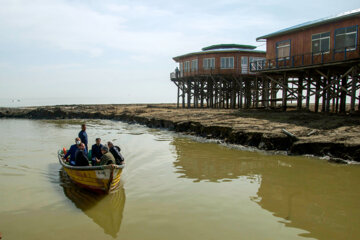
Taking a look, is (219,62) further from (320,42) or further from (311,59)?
(320,42)

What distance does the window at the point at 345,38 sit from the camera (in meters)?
19.2

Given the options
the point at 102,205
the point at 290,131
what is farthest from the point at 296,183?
the point at 102,205

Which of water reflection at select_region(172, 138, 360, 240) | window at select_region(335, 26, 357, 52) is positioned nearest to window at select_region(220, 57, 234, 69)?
window at select_region(335, 26, 357, 52)

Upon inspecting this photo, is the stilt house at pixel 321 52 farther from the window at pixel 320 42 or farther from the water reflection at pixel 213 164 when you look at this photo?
the water reflection at pixel 213 164

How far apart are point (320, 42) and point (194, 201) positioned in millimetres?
18309

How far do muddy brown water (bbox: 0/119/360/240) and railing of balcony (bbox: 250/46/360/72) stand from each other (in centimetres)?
1046

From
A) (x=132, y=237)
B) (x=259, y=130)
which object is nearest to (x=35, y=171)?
(x=132, y=237)

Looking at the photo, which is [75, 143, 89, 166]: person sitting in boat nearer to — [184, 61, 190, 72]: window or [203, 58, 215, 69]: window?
[203, 58, 215, 69]: window

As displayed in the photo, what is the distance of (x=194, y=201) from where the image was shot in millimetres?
8352

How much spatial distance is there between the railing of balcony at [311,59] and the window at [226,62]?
9.99 metres

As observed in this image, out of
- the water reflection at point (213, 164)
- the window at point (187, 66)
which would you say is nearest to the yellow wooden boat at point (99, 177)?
the water reflection at point (213, 164)

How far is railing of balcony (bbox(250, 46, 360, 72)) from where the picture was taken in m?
19.3

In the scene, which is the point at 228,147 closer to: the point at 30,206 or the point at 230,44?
the point at 30,206

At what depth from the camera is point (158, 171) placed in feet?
39.0
